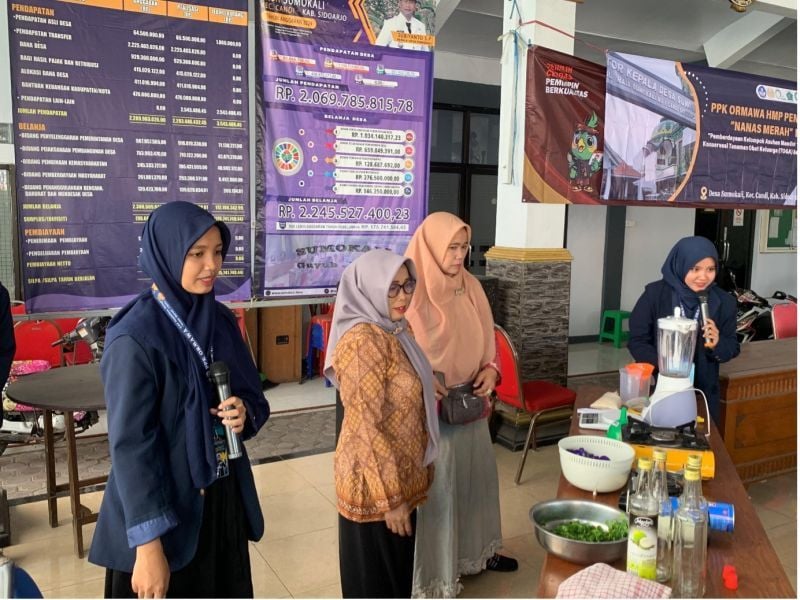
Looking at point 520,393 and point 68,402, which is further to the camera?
point 520,393

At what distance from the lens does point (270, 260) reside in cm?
336

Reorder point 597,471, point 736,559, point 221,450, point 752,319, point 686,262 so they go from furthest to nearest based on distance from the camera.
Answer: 1. point 752,319
2. point 686,262
3. point 597,471
4. point 221,450
5. point 736,559

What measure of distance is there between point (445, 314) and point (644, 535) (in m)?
1.26

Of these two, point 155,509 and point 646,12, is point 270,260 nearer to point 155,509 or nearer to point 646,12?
point 155,509

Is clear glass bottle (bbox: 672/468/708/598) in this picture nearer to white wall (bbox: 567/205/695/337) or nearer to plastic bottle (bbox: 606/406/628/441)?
plastic bottle (bbox: 606/406/628/441)

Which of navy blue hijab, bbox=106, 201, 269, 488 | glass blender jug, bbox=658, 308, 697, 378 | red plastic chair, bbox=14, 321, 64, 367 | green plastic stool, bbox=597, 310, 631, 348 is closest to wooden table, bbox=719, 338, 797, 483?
glass blender jug, bbox=658, 308, 697, 378

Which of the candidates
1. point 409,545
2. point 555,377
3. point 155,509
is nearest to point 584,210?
point 555,377

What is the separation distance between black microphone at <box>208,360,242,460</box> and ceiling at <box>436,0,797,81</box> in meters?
4.62

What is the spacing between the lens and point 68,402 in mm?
2689

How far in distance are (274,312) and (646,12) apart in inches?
174

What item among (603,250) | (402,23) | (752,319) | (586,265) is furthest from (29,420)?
(752,319)

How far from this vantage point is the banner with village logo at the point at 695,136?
452cm

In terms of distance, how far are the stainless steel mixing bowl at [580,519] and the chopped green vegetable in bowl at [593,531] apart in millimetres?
17

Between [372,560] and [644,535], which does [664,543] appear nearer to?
[644,535]
